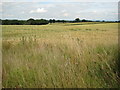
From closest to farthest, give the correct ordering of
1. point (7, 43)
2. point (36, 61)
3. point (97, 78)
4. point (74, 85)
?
1. point (74, 85)
2. point (97, 78)
3. point (36, 61)
4. point (7, 43)

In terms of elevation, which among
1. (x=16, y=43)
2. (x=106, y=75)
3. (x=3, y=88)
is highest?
(x=16, y=43)

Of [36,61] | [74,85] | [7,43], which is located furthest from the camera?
[7,43]

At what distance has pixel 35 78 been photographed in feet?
7.93

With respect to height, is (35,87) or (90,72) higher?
(90,72)

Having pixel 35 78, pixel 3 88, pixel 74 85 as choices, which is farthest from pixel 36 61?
pixel 74 85

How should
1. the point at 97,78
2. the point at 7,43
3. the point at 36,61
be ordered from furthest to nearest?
1. the point at 7,43
2. the point at 36,61
3. the point at 97,78

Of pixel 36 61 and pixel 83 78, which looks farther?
pixel 36 61

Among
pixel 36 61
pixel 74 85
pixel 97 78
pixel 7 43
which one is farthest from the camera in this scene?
pixel 7 43

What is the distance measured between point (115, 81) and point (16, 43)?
2.64 meters

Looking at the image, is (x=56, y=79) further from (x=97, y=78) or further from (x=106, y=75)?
(x=106, y=75)

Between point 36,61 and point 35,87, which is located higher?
point 36,61

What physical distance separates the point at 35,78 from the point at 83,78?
2.40 ft

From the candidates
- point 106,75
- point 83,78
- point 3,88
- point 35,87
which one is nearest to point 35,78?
point 35,87

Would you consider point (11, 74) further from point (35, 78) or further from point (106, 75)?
point (106, 75)
